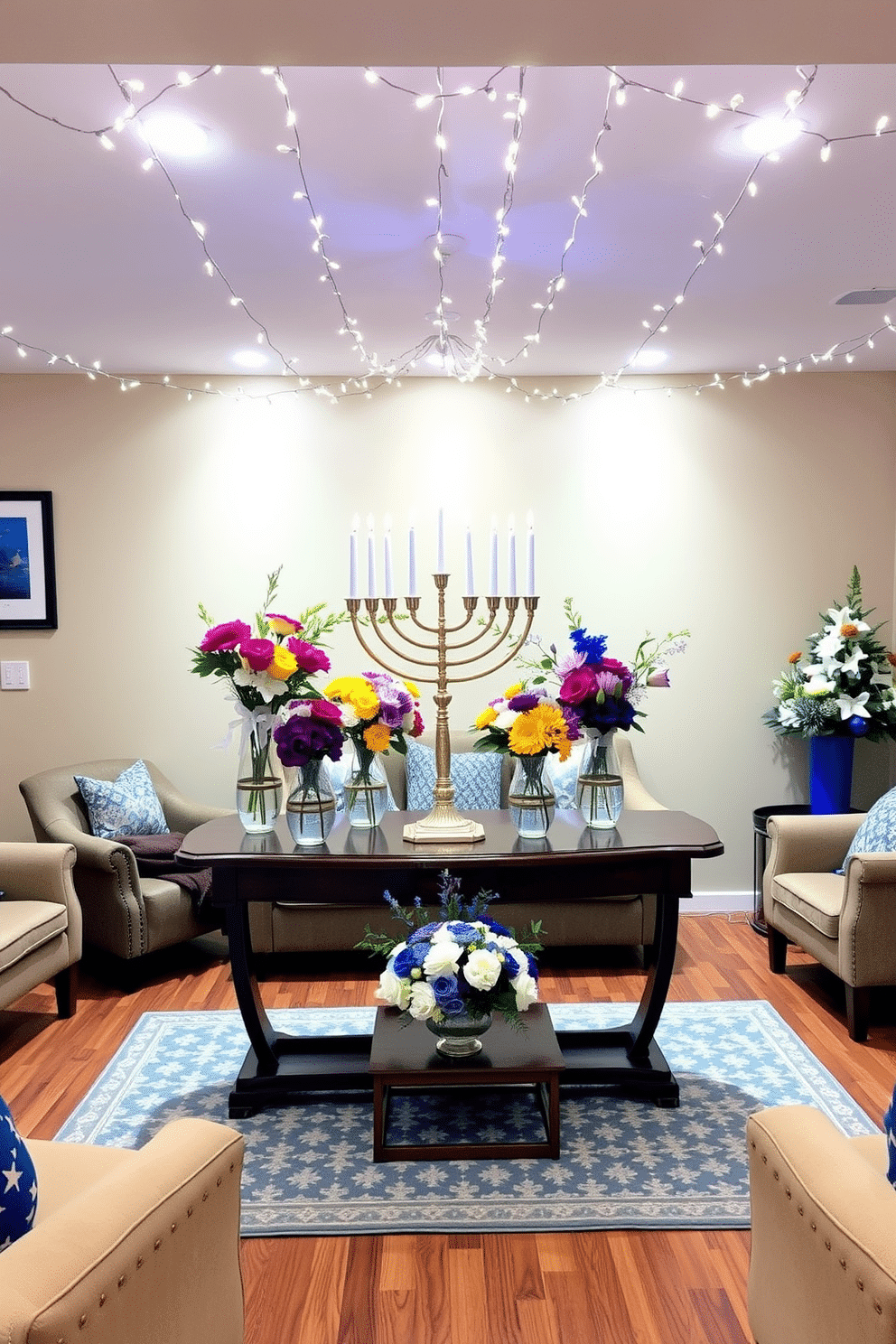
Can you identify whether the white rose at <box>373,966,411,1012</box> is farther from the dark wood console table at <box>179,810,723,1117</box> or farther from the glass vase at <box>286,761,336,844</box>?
the glass vase at <box>286,761,336,844</box>

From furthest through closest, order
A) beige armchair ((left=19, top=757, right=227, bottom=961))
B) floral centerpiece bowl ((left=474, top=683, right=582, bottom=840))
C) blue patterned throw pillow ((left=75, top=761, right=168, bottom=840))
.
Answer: blue patterned throw pillow ((left=75, top=761, right=168, bottom=840))
beige armchair ((left=19, top=757, right=227, bottom=961))
floral centerpiece bowl ((left=474, top=683, right=582, bottom=840))

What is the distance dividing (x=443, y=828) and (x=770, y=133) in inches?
74.9

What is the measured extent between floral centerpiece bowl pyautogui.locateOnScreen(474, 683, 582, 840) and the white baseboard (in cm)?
247

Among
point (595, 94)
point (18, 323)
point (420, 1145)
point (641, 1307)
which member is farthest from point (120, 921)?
point (595, 94)

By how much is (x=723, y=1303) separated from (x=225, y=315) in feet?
11.4

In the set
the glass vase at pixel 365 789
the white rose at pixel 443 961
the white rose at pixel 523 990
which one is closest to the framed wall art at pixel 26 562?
the glass vase at pixel 365 789

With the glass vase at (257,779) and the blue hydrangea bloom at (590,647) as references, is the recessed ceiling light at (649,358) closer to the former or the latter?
the blue hydrangea bloom at (590,647)

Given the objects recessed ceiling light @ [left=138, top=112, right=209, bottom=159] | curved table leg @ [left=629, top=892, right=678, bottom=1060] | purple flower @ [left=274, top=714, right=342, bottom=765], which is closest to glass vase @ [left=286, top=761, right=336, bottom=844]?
purple flower @ [left=274, top=714, right=342, bottom=765]

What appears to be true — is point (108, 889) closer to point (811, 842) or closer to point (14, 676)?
point (14, 676)

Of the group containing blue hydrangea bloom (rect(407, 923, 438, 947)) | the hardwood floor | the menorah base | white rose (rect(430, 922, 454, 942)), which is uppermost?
the menorah base

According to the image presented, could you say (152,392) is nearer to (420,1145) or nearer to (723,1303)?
(420,1145)

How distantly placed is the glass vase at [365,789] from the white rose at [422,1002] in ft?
1.96

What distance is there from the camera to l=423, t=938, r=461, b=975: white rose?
2.81m

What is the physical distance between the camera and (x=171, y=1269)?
1666 mm
